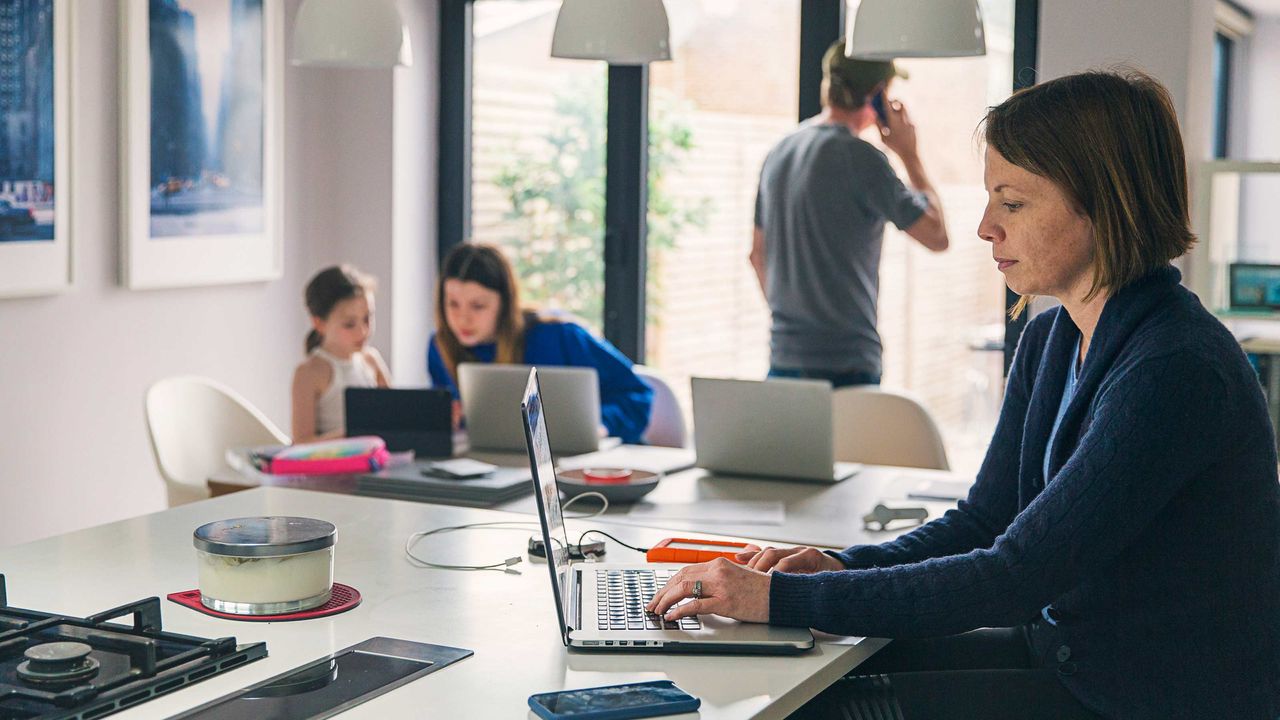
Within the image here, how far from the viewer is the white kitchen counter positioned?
56.7 inches

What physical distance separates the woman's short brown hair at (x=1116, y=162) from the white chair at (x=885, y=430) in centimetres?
170

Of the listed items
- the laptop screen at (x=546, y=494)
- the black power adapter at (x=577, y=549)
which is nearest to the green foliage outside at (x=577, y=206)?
the black power adapter at (x=577, y=549)

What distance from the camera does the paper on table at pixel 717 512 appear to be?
2504 mm

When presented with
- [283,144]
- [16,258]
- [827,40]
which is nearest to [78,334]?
[16,258]

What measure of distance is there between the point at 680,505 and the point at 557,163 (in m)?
2.48

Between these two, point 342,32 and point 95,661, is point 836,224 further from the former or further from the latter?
point 95,661

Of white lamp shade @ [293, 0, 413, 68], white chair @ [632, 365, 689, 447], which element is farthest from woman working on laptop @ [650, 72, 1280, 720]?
white chair @ [632, 365, 689, 447]

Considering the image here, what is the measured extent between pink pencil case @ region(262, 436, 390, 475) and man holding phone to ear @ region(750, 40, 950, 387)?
1.42 meters

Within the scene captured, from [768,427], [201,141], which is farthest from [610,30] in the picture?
[201,141]

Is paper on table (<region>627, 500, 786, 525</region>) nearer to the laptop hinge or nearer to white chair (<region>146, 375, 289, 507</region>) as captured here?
the laptop hinge

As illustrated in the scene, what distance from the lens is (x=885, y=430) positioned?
11.4ft

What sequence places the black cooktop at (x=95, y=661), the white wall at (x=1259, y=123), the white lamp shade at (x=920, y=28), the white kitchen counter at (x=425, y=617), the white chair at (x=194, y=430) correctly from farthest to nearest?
1. the white wall at (x=1259, y=123)
2. the white chair at (x=194, y=430)
3. the white lamp shade at (x=920, y=28)
4. the white kitchen counter at (x=425, y=617)
5. the black cooktop at (x=95, y=661)

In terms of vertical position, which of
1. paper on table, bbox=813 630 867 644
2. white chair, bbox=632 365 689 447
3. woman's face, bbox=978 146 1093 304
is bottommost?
white chair, bbox=632 365 689 447

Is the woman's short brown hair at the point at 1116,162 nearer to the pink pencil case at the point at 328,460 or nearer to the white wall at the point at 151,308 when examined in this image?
the pink pencil case at the point at 328,460
